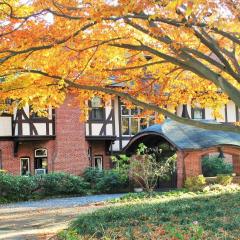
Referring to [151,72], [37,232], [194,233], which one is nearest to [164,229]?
[194,233]

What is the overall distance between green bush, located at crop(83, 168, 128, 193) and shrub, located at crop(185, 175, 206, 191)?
→ 362cm

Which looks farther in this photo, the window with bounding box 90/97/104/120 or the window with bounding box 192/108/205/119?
the window with bounding box 192/108/205/119

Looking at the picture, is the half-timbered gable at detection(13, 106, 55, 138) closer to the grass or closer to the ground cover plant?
the ground cover plant

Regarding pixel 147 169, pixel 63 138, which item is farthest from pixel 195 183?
pixel 63 138

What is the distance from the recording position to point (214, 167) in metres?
27.7

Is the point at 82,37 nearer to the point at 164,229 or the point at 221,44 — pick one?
the point at 221,44

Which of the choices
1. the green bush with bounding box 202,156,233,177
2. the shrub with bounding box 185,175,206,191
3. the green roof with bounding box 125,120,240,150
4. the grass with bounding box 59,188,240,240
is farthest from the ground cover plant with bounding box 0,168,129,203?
the grass with bounding box 59,188,240,240

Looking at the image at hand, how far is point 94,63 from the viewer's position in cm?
1395

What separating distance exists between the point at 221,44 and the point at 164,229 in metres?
4.64

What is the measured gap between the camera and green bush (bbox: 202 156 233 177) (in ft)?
90.3

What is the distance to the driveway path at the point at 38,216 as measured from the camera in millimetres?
13000

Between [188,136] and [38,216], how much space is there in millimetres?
10850

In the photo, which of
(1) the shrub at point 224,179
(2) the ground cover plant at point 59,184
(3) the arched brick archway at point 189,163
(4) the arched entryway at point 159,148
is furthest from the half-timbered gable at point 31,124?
(1) the shrub at point 224,179

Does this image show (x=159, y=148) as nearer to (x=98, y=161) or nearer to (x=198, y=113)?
(x=98, y=161)
